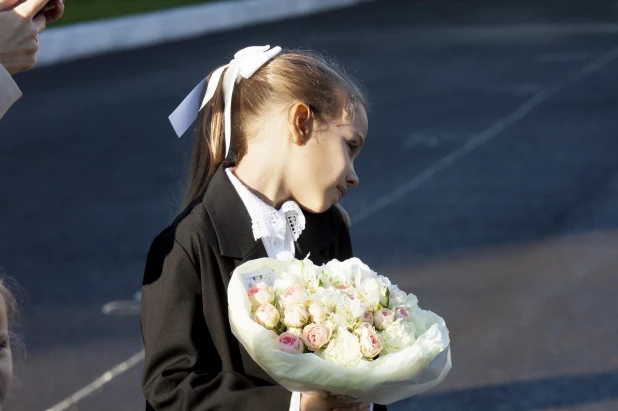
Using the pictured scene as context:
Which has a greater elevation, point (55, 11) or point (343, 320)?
point (55, 11)

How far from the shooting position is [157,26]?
17.3 m

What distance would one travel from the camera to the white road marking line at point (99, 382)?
491 cm

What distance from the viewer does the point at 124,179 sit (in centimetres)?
881

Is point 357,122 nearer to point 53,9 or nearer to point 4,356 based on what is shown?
point 53,9

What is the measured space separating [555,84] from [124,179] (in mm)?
5972

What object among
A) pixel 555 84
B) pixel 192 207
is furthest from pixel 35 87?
pixel 192 207

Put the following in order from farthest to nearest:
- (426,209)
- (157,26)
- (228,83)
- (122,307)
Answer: (157,26) → (426,209) → (122,307) → (228,83)

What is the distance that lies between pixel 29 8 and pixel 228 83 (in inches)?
21.1

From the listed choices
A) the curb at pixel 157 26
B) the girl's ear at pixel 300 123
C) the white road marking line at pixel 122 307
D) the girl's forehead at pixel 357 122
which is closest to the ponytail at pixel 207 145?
the girl's ear at pixel 300 123

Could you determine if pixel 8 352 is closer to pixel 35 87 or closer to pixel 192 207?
pixel 192 207

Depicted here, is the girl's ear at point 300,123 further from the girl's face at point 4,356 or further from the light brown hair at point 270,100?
the girl's face at point 4,356

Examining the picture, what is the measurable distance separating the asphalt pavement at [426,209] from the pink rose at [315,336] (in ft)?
6.47

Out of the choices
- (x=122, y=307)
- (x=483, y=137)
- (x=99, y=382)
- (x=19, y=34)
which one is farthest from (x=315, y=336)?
(x=483, y=137)

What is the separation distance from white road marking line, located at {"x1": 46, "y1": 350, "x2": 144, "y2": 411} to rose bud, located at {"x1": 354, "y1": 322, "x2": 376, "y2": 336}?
2.93 meters
